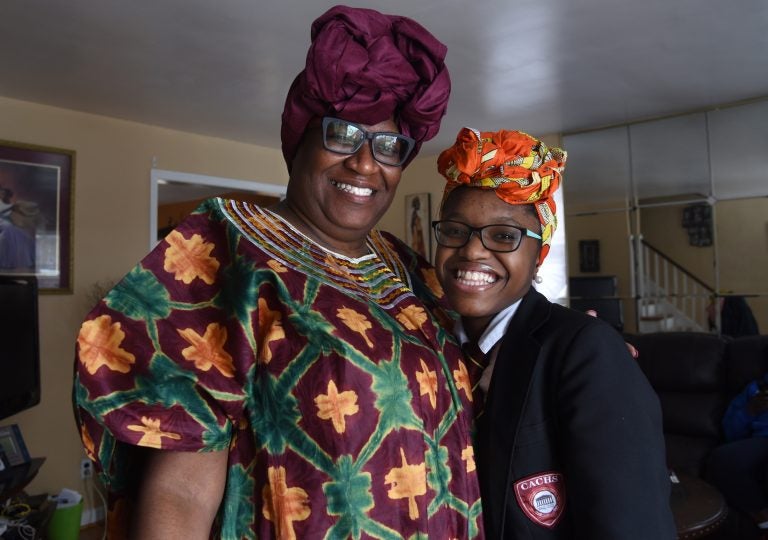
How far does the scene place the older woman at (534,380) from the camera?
0.94 meters

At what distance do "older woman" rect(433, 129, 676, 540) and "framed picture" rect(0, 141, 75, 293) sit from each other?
12.9 feet

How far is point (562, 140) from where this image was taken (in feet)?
18.0

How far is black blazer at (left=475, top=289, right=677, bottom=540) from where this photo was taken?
0.93 meters

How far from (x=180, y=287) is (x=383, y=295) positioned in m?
0.37

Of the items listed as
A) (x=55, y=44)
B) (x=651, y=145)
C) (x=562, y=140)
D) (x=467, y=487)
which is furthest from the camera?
(x=562, y=140)

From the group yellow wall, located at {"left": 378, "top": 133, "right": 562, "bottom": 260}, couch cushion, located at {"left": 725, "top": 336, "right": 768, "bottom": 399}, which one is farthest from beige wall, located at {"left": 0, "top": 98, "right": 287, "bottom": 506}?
couch cushion, located at {"left": 725, "top": 336, "right": 768, "bottom": 399}

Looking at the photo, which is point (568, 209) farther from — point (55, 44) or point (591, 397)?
point (591, 397)

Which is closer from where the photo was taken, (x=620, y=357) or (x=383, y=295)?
(x=620, y=357)

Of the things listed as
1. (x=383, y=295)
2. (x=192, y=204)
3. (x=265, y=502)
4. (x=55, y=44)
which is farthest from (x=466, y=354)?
(x=192, y=204)

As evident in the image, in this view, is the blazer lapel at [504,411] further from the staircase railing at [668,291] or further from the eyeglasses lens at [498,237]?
the staircase railing at [668,291]

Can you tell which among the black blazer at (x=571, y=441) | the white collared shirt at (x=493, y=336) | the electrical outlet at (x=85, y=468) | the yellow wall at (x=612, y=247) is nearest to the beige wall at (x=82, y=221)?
the electrical outlet at (x=85, y=468)

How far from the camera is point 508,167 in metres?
1.15

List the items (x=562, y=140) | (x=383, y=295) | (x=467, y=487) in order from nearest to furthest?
(x=467, y=487), (x=383, y=295), (x=562, y=140)

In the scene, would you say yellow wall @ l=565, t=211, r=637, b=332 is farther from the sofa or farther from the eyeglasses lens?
the eyeglasses lens
